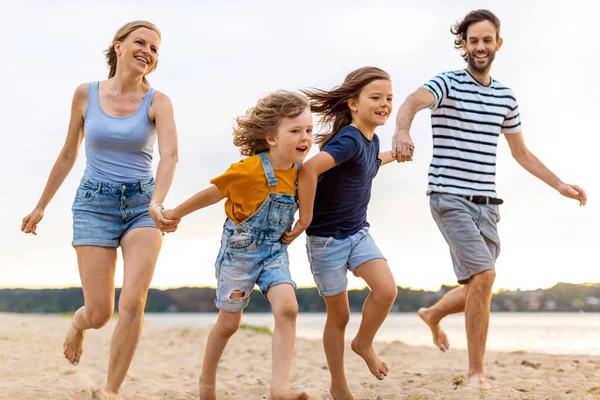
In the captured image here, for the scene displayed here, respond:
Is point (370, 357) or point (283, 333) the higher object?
point (283, 333)

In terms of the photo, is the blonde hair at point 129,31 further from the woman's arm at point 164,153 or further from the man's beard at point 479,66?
the man's beard at point 479,66

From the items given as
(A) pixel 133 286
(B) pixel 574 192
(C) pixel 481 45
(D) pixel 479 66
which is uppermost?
(C) pixel 481 45

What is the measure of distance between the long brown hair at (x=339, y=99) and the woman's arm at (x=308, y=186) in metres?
0.48

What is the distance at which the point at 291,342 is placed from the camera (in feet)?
14.0

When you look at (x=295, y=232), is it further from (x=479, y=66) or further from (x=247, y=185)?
(x=479, y=66)

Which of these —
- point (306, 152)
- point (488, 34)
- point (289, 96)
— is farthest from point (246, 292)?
point (488, 34)

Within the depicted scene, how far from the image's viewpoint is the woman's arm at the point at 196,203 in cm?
446

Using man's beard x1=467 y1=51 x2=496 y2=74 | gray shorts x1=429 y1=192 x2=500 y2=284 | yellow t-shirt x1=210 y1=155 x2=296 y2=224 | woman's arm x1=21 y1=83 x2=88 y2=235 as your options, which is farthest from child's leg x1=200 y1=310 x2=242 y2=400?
man's beard x1=467 y1=51 x2=496 y2=74

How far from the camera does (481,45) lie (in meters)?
5.89

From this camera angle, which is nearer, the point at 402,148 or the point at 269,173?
the point at 269,173

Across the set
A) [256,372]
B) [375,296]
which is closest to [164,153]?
[375,296]

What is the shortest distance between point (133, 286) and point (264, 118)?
4.53ft

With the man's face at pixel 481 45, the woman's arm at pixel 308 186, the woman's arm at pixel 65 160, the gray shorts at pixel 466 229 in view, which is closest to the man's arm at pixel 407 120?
the woman's arm at pixel 308 186

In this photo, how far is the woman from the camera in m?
4.73
